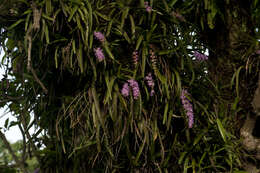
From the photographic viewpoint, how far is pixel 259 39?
209 cm

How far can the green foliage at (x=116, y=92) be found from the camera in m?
1.76

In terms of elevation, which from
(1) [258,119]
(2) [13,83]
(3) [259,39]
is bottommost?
(1) [258,119]

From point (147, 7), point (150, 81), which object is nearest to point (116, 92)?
point (150, 81)

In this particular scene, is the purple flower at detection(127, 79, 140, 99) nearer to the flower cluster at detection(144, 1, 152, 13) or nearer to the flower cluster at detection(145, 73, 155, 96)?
A: the flower cluster at detection(145, 73, 155, 96)

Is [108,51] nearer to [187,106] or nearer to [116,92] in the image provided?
[116,92]

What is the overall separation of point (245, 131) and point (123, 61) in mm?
900

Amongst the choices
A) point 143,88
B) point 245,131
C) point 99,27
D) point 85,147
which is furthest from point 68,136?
point 245,131

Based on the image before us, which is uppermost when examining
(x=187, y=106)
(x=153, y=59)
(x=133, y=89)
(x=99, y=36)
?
(x=99, y=36)

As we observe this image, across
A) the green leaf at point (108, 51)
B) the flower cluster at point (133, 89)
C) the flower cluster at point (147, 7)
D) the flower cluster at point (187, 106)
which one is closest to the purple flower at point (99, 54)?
the green leaf at point (108, 51)

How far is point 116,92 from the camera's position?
70.4 inches

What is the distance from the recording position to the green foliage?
1765 millimetres

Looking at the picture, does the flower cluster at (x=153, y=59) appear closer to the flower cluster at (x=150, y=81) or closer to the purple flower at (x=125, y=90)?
the flower cluster at (x=150, y=81)

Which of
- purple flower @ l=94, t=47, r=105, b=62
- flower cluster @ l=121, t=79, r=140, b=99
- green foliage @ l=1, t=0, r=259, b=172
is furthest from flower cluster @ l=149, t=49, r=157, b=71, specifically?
purple flower @ l=94, t=47, r=105, b=62

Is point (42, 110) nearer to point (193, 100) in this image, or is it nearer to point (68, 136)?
point (68, 136)
